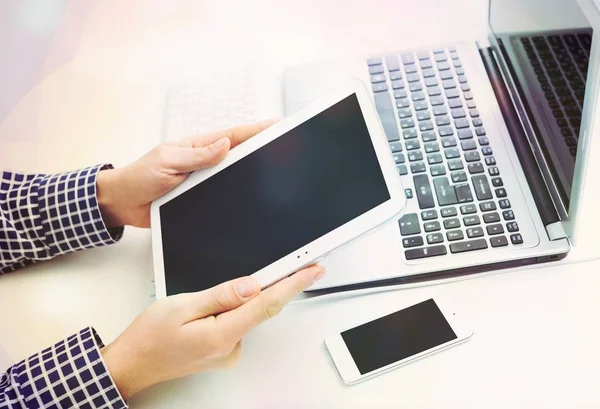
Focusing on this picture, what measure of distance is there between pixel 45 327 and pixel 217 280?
0.72ft

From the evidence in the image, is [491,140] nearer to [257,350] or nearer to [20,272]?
[257,350]

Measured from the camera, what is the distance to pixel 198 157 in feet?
2.14

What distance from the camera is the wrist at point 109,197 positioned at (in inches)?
28.4

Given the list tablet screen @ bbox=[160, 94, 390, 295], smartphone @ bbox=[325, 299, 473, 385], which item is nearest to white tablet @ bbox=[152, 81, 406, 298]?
tablet screen @ bbox=[160, 94, 390, 295]

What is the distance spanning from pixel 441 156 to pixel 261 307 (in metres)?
0.29

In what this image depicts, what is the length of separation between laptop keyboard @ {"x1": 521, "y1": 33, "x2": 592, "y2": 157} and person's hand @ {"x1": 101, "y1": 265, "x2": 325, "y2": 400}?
0.29 meters

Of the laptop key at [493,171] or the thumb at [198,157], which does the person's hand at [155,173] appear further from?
the laptop key at [493,171]

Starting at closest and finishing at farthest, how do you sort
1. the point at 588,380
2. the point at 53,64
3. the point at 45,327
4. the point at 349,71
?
the point at 588,380, the point at 45,327, the point at 349,71, the point at 53,64

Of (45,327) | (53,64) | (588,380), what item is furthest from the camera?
(53,64)

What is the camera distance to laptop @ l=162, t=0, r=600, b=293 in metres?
0.62

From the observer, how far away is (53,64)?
980mm

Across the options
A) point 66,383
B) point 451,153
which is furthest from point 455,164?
point 66,383

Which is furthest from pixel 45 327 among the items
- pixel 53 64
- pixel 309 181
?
pixel 53 64

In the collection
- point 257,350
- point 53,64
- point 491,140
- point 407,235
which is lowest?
point 257,350
